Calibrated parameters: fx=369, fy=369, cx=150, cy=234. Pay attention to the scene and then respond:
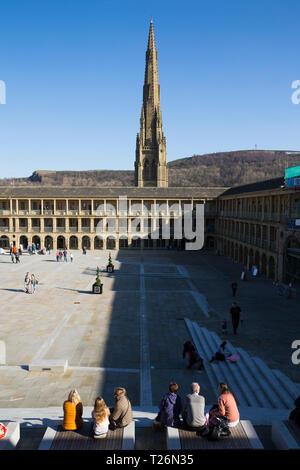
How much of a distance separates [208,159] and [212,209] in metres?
107

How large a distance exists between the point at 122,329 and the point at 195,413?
1045cm

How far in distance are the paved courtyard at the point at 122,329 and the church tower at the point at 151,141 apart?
51.2m

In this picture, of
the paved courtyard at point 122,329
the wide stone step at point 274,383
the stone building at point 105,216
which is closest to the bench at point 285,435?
the wide stone step at point 274,383

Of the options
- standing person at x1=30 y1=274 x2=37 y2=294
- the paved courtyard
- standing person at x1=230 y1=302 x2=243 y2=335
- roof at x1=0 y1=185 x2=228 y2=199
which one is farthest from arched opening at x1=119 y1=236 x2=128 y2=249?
standing person at x1=230 y1=302 x2=243 y2=335

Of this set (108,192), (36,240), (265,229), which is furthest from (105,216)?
(265,229)

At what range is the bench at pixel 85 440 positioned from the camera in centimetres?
744

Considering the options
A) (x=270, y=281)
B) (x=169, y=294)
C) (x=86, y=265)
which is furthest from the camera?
(x=86, y=265)

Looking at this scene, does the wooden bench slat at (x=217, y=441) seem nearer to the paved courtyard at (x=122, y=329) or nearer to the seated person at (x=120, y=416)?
the seated person at (x=120, y=416)

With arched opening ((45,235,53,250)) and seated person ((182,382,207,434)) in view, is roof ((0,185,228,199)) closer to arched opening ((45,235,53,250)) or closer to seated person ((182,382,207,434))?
arched opening ((45,235,53,250))

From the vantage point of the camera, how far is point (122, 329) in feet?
59.5
